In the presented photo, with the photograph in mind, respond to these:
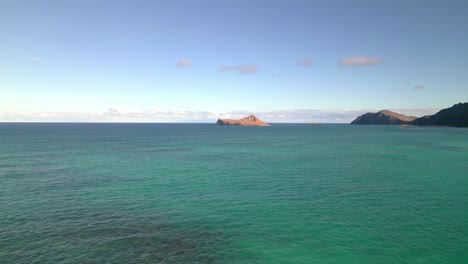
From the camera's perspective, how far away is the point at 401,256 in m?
23.6

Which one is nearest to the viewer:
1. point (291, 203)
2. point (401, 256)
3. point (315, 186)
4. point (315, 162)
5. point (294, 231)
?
point (401, 256)

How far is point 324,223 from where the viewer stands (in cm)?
3091

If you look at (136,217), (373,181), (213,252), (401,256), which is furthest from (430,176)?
(136,217)

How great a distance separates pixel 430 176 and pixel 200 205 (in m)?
46.7

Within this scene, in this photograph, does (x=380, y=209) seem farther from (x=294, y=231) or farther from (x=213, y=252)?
(x=213, y=252)

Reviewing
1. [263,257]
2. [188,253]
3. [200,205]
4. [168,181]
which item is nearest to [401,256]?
[263,257]

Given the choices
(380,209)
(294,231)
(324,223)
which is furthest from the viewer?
(380,209)

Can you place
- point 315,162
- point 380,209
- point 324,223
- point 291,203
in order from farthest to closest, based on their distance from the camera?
point 315,162, point 291,203, point 380,209, point 324,223

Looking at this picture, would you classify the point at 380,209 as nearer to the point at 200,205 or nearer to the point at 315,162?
the point at 200,205

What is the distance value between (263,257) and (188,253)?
6.49 meters

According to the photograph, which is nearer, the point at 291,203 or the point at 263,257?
the point at 263,257

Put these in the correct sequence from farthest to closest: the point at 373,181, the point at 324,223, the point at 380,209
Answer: the point at 373,181
the point at 380,209
the point at 324,223

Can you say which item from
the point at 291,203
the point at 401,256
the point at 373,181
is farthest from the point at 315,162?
the point at 401,256

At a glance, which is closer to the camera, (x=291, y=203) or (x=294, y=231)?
(x=294, y=231)
